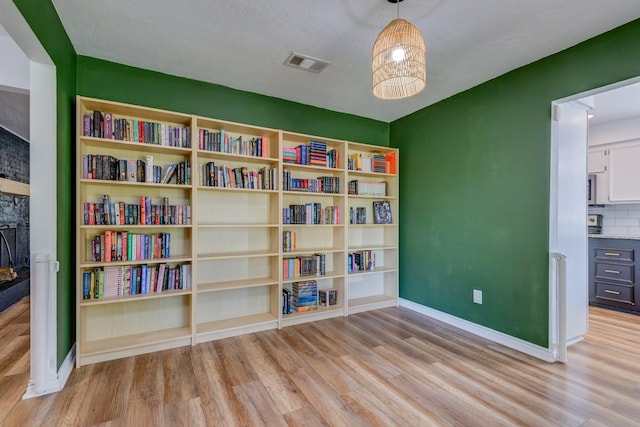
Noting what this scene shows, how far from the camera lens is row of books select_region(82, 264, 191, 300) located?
2283 mm

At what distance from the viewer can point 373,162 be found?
145 inches

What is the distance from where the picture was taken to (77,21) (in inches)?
78.5

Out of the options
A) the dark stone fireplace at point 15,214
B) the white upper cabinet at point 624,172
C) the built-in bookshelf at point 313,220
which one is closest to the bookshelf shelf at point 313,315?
the built-in bookshelf at point 313,220

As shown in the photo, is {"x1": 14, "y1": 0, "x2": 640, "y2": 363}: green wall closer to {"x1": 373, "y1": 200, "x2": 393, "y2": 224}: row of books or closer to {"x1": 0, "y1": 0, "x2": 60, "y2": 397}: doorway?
{"x1": 0, "y1": 0, "x2": 60, "y2": 397}: doorway

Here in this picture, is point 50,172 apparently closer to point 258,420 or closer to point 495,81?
point 258,420

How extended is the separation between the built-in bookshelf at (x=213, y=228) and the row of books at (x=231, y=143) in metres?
0.01

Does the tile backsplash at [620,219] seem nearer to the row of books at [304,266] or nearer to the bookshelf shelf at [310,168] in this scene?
the bookshelf shelf at [310,168]

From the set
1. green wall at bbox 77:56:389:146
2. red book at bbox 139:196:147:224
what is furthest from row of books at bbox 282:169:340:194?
red book at bbox 139:196:147:224

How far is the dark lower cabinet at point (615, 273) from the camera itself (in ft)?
11.3

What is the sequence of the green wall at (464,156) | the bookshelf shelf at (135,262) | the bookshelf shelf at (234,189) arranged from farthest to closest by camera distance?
the bookshelf shelf at (234,189) < the bookshelf shelf at (135,262) < the green wall at (464,156)

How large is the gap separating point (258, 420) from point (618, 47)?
3374 millimetres

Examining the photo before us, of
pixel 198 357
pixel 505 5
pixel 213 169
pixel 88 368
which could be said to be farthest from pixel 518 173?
pixel 88 368

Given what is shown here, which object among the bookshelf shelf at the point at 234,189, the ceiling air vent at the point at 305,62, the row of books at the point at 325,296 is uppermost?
the ceiling air vent at the point at 305,62

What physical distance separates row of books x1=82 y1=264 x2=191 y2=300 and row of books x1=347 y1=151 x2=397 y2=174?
2.14m
